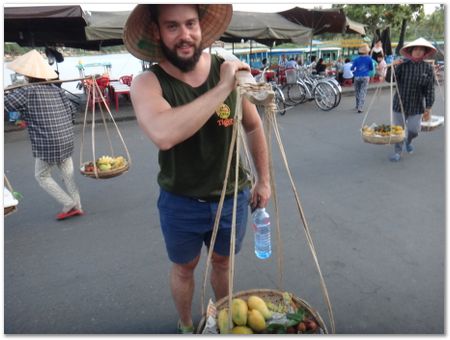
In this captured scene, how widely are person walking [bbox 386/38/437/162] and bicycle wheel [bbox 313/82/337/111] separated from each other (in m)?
3.68

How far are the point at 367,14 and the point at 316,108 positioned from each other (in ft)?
26.2

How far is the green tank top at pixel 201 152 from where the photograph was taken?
1.43m

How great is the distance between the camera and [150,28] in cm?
155

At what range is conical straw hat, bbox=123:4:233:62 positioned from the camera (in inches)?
58.8

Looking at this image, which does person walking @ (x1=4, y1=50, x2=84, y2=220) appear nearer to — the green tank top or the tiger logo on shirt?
the green tank top

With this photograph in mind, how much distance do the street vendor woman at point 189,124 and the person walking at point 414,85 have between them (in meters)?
3.43

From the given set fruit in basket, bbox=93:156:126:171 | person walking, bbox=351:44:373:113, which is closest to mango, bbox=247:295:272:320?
fruit in basket, bbox=93:156:126:171

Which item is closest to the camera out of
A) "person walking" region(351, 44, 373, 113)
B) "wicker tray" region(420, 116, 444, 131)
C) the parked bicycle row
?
"wicker tray" region(420, 116, 444, 131)

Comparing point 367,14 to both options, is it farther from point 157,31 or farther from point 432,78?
point 157,31

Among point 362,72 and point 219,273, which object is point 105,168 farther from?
point 362,72

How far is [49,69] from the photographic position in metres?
3.15

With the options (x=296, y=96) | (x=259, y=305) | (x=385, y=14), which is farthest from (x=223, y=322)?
(x=385, y=14)

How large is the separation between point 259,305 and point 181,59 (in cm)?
109

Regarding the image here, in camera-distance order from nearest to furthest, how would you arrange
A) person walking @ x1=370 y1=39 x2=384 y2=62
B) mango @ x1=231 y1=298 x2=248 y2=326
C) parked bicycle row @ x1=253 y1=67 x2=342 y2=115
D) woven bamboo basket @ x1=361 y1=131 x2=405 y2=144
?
mango @ x1=231 y1=298 x2=248 y2=326
woven bamboo basket @ x1=361 y1=131 x2=405 y2=144
parked bicycle row @ x1=253 y1=67 x2=342 y2=115
person walking @ x1=370 y1=39 x2=384 y2=62
